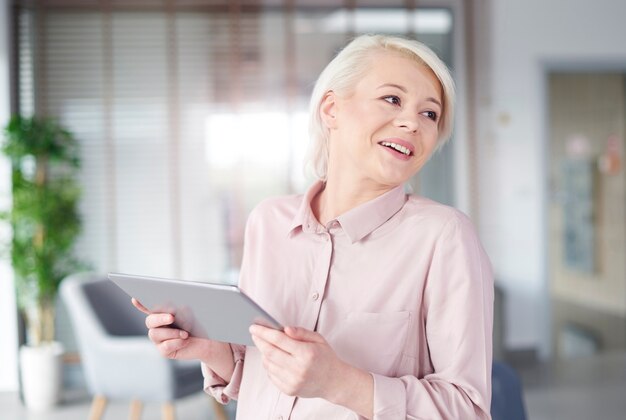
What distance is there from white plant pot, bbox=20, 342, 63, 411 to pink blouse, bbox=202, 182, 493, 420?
150 inches

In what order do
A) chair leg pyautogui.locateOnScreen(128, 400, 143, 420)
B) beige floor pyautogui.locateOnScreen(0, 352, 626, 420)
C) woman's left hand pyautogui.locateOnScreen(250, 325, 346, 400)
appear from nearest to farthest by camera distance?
1. woman's left hand pyautogui.locateOnScreen(250, 325, 346, 400)
2. chair leg pyautogui.locateOnScreen(128, 400, 143, 420)
3. beige floor pyautogui.locateOnScreen(0, 352, 626, 420)

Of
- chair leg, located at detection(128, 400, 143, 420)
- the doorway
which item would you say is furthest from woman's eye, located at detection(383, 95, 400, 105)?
the doorway

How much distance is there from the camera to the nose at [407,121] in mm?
1143

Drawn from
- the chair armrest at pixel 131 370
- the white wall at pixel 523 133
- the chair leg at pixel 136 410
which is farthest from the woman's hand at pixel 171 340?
the white wall at pixel 523 133

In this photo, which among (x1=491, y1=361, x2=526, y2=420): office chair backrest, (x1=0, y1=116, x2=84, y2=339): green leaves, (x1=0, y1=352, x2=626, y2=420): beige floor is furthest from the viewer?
(x1=0, y1=116, x2=84, y2=339): green leaves

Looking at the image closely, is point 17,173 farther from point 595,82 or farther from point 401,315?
point 595,82

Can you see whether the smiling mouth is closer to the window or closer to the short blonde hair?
the short blonde hair

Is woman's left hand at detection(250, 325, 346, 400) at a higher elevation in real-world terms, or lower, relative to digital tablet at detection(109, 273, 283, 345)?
lower

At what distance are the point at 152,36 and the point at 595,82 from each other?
390cm

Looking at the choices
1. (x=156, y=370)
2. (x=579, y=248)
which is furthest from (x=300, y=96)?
(x=579, y=248)

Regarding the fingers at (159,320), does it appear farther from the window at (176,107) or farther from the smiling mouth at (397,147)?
the window at (176,107)

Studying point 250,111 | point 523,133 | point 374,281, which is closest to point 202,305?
point 374,281

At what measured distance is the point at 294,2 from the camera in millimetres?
5547

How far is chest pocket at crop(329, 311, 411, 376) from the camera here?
3.71ft
